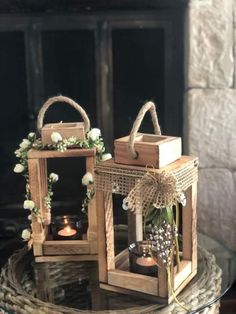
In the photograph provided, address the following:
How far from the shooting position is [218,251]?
1444 millimetres

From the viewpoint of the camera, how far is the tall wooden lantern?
109 cm

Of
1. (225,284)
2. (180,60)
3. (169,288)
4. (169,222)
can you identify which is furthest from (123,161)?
(180,60)

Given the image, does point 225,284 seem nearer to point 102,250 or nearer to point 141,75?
point 102,250

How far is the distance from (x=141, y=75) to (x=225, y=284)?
95cm

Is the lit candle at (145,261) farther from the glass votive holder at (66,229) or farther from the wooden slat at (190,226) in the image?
the glass votive holder at (66,229)

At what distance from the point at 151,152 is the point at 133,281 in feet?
0.97

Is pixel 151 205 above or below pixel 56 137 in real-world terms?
below

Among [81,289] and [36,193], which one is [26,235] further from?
[81,289]

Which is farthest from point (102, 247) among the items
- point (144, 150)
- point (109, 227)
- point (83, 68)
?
point (83, 68)

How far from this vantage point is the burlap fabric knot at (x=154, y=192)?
1.07 metres

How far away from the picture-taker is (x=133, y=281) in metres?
1.17

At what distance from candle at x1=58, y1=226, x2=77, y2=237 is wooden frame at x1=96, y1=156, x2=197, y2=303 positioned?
0.17 meters

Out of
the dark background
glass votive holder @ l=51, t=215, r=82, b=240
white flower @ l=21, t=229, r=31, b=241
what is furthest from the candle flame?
the dark background

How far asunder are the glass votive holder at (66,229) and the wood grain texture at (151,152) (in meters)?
0.34
